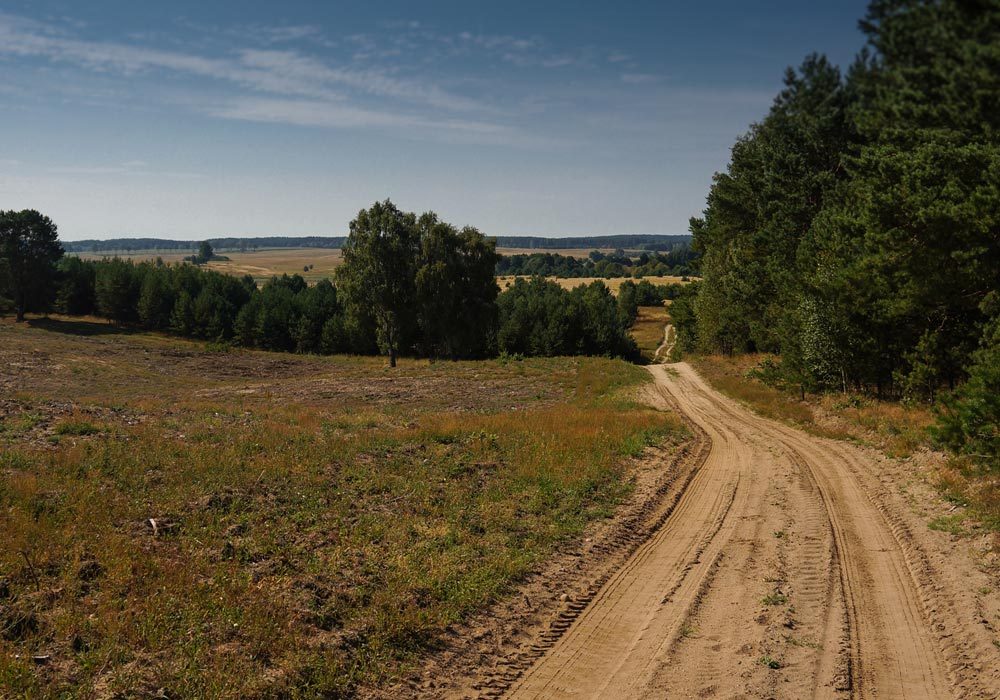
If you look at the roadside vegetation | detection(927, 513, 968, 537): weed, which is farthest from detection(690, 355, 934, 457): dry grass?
detection(927, 513, 968, 537): weed

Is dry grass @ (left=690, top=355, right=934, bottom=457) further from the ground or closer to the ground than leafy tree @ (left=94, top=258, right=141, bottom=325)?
closer to the ground

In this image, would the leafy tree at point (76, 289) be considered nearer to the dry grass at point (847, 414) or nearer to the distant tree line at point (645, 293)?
the dry grass at point (847, 414)

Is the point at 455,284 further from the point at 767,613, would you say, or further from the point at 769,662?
the point at 769,662

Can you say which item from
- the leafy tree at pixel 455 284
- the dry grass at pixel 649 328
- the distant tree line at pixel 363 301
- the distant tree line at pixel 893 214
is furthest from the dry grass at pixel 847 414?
the dry grass at pixel 649 328

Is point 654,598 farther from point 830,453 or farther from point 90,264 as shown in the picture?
point 90,264

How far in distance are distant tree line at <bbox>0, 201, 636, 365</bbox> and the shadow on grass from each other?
3.40m

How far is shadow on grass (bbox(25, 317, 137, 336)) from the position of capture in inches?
3221

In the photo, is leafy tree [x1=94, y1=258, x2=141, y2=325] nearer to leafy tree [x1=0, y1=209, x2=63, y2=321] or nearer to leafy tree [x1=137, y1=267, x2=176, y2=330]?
leafy tree [x1=137, y1=267, x2=176, y2=330]

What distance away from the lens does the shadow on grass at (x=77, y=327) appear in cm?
A: 8181

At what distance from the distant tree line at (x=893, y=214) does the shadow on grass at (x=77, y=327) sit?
8579cm

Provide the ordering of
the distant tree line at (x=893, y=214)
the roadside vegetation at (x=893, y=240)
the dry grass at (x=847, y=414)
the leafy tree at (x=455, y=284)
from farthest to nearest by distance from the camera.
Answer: the leafy tree at (x=455, y=284)
the dry grass at (x=847, y=414)
the roadside vegetation at (x=893, y=240)
the distant tree line at (x=893, y=214)

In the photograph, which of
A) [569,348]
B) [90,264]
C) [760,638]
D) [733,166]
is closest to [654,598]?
[760,638]

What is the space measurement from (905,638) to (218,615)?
36.2 feet

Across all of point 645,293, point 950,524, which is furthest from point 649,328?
point 950,524
